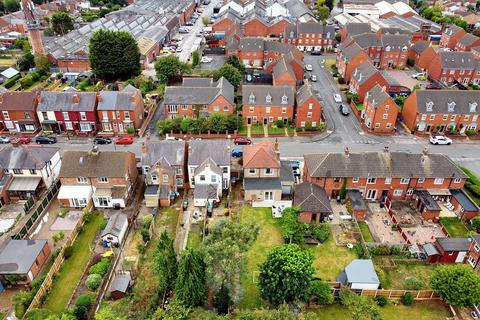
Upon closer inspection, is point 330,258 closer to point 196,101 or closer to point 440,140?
point 440,140

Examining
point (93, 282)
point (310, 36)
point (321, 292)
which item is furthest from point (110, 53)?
point (321, 292)

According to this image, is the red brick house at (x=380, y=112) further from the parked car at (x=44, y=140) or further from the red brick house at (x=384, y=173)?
the parked car at (x=44, y=140)

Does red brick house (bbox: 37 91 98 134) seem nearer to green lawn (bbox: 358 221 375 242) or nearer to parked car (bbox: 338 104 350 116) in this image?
parked car (bbox: 338 104 350 116)

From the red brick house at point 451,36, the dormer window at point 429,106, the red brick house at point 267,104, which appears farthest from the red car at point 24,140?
the red brick house at point 451,36

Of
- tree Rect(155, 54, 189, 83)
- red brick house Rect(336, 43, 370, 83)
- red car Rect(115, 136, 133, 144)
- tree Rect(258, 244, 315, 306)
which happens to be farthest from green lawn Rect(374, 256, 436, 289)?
tree Rect(155, 54, 189, 83)

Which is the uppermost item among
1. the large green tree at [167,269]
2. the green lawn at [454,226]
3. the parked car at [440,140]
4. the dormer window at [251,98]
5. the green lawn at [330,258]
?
the dormer window at [251,98]

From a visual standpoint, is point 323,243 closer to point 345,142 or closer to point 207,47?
point 345,142
